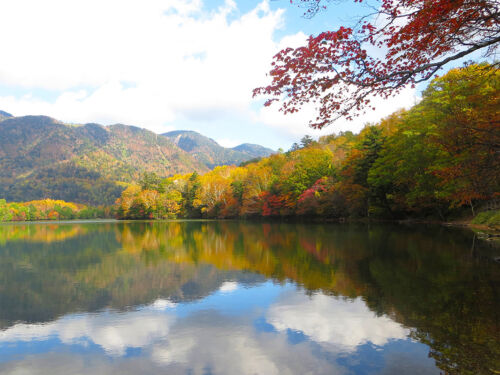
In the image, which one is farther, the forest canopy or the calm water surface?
the forest canopy

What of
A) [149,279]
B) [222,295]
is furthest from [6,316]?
[222,295]

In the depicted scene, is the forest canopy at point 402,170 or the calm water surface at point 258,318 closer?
the calm water surface at point 258,318

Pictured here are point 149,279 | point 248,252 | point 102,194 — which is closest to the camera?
point 149,279

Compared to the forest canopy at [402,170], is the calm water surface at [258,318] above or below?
below

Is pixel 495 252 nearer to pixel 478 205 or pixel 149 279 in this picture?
pixel 149 279

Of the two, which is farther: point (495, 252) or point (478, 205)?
point (478, 205)

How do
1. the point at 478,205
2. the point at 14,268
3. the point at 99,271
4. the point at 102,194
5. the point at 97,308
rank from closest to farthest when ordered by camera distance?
the point at 97,308
the point at 99,271
the point at 14,268
the point at 478,205
the point at 102,194

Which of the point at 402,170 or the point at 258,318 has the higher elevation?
the point at 402,170

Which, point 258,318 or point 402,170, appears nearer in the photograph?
point 258,318

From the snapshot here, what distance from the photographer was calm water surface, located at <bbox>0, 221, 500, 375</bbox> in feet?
A: 13.1

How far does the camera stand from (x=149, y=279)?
8.73 meters

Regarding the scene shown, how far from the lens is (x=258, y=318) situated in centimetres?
561

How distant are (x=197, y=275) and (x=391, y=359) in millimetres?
6037

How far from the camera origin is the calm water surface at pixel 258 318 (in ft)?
13.1
